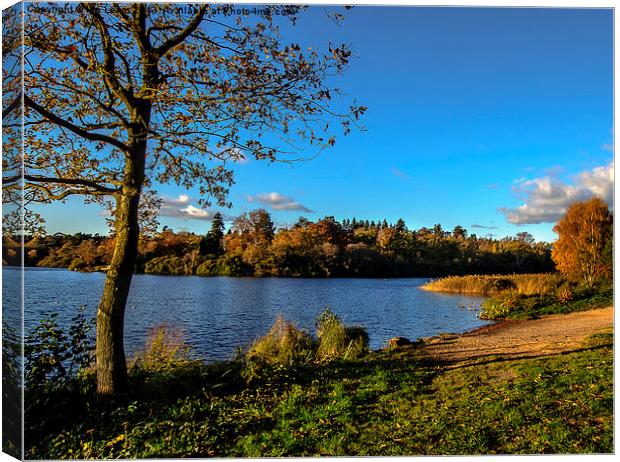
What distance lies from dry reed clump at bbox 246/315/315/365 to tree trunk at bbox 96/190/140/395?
1.92 metres

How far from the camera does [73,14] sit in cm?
379

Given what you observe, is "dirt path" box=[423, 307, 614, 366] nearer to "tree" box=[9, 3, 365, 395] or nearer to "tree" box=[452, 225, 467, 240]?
"tree" box=[452, 225, 467, 240]

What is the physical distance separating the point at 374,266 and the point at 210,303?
3175 mm

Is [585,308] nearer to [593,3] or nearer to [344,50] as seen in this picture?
[593,3]

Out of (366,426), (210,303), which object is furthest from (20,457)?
(210,303)

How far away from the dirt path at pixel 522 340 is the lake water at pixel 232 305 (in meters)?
0.91

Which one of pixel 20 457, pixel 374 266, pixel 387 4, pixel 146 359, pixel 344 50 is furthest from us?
pixel 374 266

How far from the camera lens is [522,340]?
684cm

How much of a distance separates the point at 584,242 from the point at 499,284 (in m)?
3.39

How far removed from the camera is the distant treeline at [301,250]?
16.6 ft

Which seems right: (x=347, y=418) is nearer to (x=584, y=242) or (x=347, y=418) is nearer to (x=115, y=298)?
(x=115, y=298)

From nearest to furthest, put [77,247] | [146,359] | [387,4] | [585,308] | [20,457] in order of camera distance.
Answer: [20,457] → [387,4] → [77,247] → [146,359] → [585,308]

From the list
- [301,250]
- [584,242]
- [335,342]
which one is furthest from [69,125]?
[584,242]

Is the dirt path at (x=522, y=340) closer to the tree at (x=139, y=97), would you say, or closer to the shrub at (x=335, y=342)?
the shrub at (x=335, y=342)
